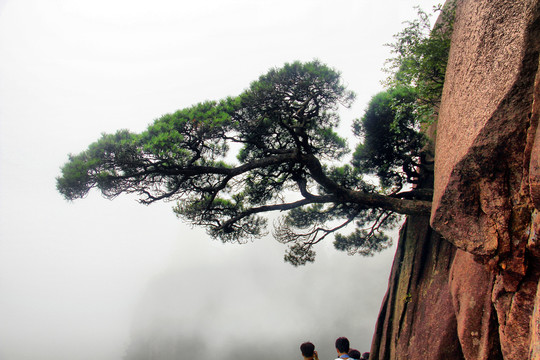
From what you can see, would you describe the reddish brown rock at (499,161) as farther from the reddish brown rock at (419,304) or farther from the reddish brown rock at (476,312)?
the reddish brown rock at (419,304)

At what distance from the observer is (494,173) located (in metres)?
4.29

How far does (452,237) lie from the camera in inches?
188

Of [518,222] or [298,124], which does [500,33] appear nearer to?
[518,222]

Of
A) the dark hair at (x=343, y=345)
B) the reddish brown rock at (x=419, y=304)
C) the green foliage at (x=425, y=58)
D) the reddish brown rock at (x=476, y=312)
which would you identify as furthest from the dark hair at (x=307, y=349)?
the green foliage at (x=425, y=58)

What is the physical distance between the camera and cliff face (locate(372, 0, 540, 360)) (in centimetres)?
384

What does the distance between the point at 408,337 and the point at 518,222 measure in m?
5.37

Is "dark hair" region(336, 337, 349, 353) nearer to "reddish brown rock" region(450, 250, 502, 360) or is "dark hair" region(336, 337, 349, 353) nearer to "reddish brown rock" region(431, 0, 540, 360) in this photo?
"reddish brown rock" region(450, 250, 502, 360)

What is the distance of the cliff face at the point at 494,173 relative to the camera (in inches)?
151

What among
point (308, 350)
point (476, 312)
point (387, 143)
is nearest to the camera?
point (476, 312)

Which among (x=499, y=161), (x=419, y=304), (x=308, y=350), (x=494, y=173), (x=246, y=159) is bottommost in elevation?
(x=308, y=350)

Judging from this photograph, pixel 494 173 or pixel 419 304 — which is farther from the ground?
pixel 494 173

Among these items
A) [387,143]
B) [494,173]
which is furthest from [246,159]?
[494,173]

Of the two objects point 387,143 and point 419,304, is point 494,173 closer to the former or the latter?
point 419,304

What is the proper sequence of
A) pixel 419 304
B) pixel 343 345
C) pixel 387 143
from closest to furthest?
pixel 343 345 < pixel 419 304 < pixel 387 143
